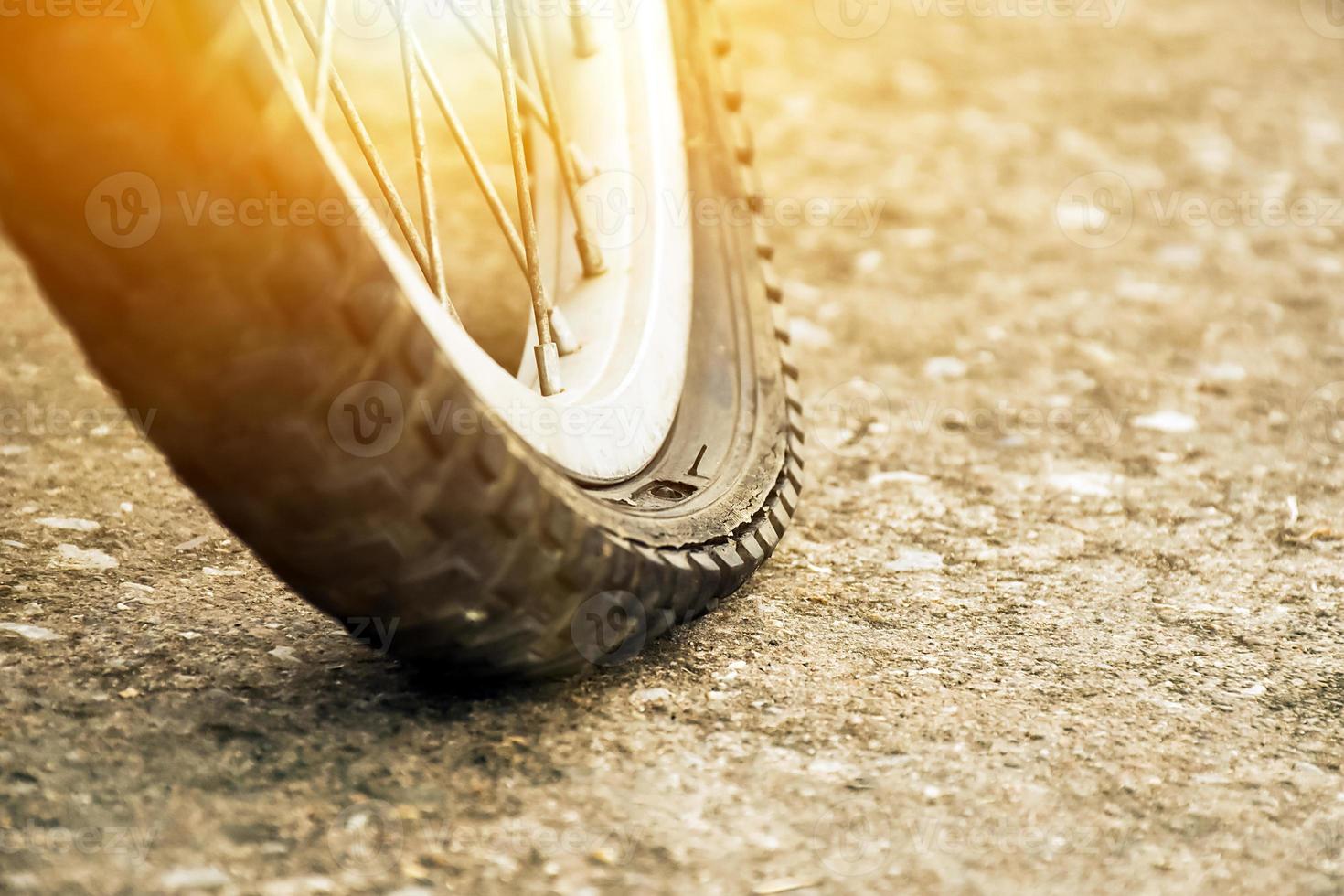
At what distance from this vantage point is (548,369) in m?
1.12

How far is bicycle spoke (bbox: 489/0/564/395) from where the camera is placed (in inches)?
43.5

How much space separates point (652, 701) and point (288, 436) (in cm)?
37

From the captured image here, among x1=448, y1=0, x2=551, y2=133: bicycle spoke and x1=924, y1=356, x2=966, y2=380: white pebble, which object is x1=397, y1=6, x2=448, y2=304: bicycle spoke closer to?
x1=448, y1=0, x2=551, y2=133: bicycle spoke

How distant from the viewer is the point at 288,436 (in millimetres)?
778

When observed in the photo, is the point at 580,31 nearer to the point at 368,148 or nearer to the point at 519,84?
the point at 519,84

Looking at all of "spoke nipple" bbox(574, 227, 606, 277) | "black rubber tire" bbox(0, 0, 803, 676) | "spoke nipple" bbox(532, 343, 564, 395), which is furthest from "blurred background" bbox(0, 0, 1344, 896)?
"spoke nipple" bbox(574, 227, 606, 277)


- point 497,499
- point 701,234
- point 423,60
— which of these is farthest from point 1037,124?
point 497,499

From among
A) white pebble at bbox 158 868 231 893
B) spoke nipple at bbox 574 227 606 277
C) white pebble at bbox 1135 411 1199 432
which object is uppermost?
spoke nipple at bbox 574 227 606 277

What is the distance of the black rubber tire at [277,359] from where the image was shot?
2.38 feet

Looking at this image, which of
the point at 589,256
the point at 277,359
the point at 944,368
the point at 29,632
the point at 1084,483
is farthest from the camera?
the point at 944,368

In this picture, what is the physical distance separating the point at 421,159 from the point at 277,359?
327mm

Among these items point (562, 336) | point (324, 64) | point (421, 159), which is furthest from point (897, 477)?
point (324, 64)

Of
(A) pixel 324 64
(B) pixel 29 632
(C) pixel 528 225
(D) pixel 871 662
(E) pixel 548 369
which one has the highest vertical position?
(A) pixel 324 64

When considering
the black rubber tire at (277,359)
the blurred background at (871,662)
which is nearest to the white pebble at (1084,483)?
the blurred background at (871,662)
